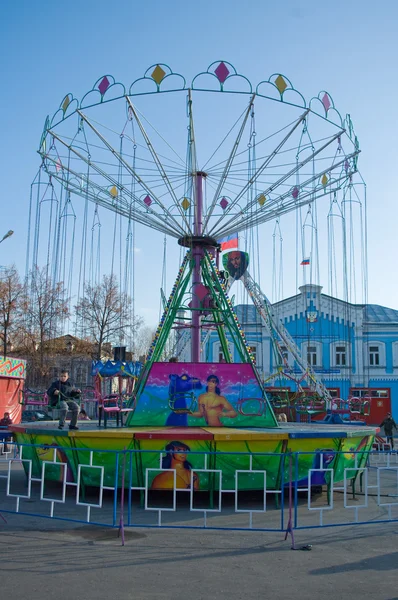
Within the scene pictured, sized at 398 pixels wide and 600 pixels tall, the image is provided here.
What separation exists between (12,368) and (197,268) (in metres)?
13.6

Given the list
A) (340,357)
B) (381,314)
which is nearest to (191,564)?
(340,357)

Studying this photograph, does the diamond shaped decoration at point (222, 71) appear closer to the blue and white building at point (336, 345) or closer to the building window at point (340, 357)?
the blue and white building at point (336, 345)

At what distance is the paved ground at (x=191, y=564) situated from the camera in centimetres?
591

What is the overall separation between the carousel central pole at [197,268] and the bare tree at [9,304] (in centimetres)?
2744

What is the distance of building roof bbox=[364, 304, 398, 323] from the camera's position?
42.5 meters

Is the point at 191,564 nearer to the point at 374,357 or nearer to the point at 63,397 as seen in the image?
the point at 63,397

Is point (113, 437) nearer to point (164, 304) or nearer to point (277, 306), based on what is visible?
point (164, 304)

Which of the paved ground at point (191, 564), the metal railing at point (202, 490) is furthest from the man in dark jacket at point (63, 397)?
the paved ground at point (191, 564)

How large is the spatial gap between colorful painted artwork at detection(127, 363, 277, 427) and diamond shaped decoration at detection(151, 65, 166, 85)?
6246 millimetres

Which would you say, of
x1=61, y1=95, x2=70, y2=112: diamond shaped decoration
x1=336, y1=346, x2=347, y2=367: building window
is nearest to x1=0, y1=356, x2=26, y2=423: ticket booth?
x1=61, y1=95, x2=70, y2=112: diamond shaped decoration

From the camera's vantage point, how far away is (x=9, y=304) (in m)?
39.9

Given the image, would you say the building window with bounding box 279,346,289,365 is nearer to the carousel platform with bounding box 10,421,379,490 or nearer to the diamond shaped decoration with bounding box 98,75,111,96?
the carousel platform with bounding box 10,421,379,490

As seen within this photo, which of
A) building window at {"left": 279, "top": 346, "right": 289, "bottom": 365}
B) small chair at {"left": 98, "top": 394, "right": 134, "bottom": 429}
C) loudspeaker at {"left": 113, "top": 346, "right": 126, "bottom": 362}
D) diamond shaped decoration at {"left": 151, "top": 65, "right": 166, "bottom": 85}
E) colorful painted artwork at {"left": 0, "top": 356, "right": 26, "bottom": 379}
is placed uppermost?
diamond shaped decoration at {"left": 151, "top": 65, "right": 166, "bottom": 85}

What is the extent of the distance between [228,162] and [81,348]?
3063 centimetres
